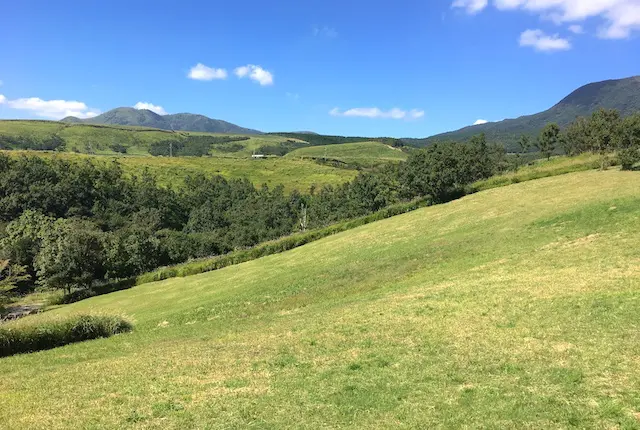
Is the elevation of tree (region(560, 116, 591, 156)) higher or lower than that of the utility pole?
higher

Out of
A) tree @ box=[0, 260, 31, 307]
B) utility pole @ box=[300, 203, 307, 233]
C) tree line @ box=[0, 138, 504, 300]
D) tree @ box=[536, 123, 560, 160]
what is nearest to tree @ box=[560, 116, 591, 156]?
tree @ box=[536, 123, 560, 160]

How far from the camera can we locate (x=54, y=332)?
90.7 feet

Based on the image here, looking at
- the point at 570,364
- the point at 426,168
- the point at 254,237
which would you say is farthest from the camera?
the point at 254,237

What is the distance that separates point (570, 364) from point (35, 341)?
2816cm

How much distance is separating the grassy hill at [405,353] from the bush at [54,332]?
2.26 metres

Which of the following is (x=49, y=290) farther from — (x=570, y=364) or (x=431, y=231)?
(x=570, y=364)

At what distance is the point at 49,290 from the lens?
9781cm

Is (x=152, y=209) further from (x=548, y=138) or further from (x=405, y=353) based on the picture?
(x=405, y=353)

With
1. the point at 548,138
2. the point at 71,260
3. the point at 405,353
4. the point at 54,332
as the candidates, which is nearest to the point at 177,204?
the point at 71,260

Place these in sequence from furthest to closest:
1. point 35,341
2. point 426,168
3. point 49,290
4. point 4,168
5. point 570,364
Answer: point 4,168 < point 49,290 < point 426,168 < point 35,341 < point 570,364

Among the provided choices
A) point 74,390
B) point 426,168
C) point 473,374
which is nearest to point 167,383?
point 74,390

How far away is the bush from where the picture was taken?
83.8 ft

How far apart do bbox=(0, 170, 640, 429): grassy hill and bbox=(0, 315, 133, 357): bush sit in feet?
7.42

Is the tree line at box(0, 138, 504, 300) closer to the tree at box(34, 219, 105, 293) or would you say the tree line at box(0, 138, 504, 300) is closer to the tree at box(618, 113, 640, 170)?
the tree at box(34, 219, 105, 293)
